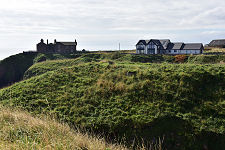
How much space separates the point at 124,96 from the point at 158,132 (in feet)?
17.1

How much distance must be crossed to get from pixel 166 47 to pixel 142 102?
55.5m

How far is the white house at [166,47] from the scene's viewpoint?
63.8 metres

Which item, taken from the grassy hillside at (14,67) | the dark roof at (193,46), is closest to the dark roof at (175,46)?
the dark roof at (193,46)

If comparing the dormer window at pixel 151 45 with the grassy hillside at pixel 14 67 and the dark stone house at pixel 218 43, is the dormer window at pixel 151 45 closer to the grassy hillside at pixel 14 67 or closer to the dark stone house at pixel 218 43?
the grassy hillside at pixel 14 67

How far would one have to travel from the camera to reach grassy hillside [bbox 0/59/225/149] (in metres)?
13.9

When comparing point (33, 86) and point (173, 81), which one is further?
point (33, 86)

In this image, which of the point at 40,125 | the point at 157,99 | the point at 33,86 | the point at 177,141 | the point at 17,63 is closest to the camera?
the point at 40,125

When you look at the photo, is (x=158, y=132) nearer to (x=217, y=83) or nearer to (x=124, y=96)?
(x=124, y=96)

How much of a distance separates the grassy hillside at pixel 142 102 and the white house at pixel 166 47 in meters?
47.3

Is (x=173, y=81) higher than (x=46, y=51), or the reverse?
(x=46, y=51)

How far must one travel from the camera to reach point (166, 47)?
6819cm

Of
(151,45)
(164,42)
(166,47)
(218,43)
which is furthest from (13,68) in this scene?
(218,43)

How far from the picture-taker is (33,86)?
22.7 meters

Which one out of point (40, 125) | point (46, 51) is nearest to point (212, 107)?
point (40, 125)
